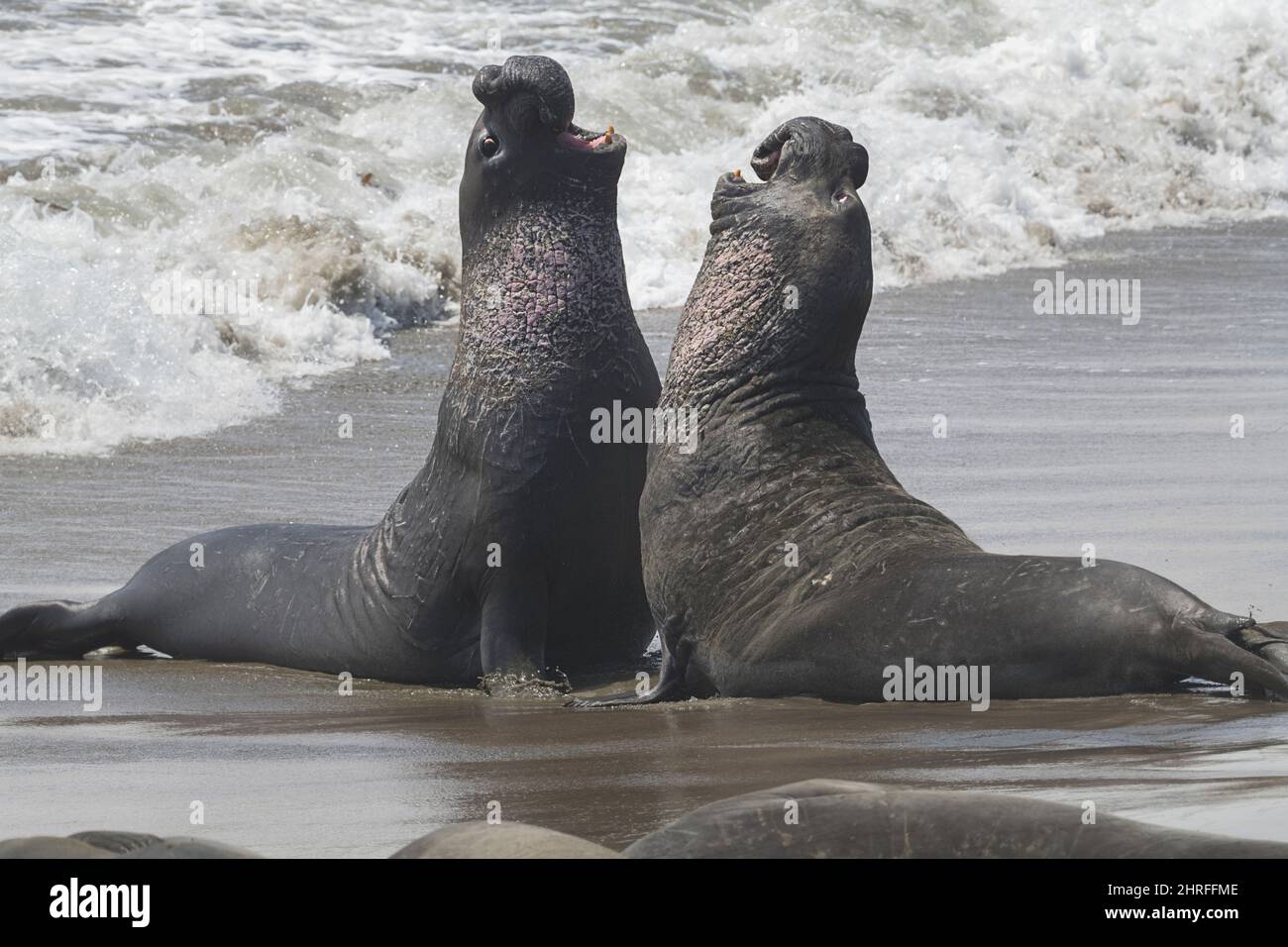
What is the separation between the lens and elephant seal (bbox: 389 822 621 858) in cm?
332

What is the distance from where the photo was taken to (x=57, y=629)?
8.02 m

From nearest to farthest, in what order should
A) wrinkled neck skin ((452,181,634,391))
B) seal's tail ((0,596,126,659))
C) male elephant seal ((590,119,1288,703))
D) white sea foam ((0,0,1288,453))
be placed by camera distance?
male elephant seal ((590,119,1288,703)) < wrinkled neck skin ((452,181,634,391)) < seal's tail ((0,596,126,659)) < white sea foam ((0,0,1288,453))

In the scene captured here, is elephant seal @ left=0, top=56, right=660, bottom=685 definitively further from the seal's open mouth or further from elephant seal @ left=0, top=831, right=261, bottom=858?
elephant seal @ left=0, top=831, right=261, bottom=858

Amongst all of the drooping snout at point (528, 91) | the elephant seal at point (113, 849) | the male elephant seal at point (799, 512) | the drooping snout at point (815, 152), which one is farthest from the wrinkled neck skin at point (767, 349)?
the elephant seal at point (113, 849)

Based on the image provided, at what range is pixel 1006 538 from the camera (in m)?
8.52

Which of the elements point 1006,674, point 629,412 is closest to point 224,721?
point 629,412

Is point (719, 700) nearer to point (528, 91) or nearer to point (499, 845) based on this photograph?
point (528, 91)

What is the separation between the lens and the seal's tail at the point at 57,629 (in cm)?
795

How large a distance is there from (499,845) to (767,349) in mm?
3784

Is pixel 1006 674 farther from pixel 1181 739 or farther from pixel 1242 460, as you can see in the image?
pixel 1242 460

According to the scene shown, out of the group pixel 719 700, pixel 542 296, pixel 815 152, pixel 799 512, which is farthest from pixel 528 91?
pixel 719 700

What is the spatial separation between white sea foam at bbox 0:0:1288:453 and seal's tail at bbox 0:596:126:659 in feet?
11.9

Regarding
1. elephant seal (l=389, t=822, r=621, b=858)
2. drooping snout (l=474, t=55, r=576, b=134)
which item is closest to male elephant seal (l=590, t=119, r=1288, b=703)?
drooping snout (l=474, t=55, r=576, b=134)
